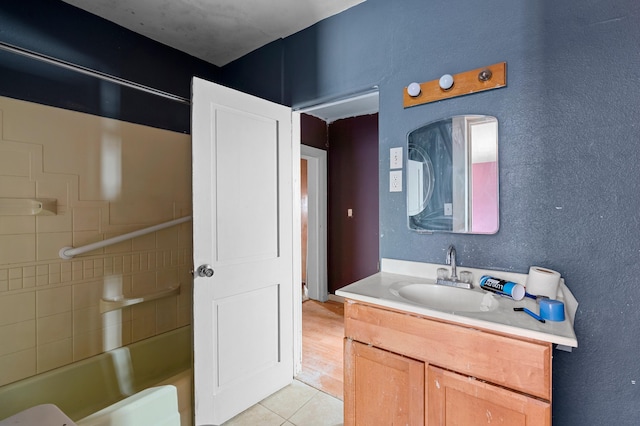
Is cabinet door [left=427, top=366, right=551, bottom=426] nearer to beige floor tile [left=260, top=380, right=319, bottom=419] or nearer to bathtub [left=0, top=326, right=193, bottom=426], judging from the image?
beige floor tile [left=260, top=380, right=319, bottom=419]

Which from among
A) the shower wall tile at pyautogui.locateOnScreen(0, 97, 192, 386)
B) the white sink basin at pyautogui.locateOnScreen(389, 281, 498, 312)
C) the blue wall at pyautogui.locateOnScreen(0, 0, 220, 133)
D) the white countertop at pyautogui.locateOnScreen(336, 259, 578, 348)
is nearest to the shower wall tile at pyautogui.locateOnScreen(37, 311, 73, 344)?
the shower wall tile at pyautogui.locateOnScreen(0, 97, 192, 386)

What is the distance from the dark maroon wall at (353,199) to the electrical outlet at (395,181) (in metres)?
1.62

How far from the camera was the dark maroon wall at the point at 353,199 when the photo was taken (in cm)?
337

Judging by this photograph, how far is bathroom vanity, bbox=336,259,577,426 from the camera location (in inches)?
35.2

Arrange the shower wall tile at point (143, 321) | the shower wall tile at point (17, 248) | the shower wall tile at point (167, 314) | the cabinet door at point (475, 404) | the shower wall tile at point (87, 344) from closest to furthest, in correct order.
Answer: the cabinet door at point (475, 404) → the shower wall tile at point (17, 248) → the shower wall tile at point (87, 344) → the shower wall tile at point (143, 321) → the shower wall tile at point (167, 314)

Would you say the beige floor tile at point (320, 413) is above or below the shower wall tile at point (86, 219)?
below

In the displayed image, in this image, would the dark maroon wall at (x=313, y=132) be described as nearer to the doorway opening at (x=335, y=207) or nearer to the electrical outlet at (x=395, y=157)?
the doorway opening at (x=335, y=207)

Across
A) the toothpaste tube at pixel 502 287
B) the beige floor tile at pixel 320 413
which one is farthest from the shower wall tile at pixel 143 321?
the toothpaste tube at pixel 502 287

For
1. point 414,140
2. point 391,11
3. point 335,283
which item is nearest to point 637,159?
point 414,140

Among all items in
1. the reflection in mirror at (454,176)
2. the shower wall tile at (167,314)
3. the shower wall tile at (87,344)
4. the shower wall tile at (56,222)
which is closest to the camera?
the reflection in mirror at (454,176)

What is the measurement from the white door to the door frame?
1.58 meters

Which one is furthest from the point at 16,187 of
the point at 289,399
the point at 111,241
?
the point at 289,399

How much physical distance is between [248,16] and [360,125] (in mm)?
1873

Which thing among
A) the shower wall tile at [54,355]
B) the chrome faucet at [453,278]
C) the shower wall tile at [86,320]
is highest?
the chrome faucet at [453,278]
